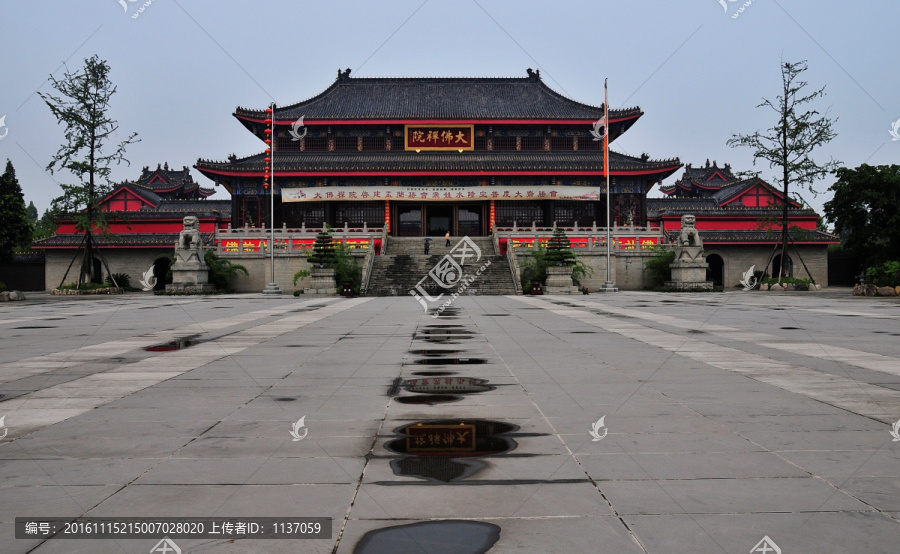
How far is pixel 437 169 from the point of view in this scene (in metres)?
42.6

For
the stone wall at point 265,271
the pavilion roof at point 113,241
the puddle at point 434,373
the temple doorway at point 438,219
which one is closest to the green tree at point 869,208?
the temple doorway at point 438,219

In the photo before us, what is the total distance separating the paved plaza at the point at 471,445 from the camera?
319 cm

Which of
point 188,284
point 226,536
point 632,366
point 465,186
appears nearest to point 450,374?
point 632,366

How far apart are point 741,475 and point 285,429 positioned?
3.25 m

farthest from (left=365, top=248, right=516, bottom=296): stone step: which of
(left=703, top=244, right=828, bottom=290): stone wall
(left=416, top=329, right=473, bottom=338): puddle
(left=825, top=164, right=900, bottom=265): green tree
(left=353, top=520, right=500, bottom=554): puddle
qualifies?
(left=353, top=520, right=500, bottom=554): puddle

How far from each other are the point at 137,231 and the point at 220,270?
12101mm

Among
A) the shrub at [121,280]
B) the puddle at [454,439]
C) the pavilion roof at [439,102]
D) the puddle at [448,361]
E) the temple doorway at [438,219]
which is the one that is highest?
the pavilion roof at [439,102]

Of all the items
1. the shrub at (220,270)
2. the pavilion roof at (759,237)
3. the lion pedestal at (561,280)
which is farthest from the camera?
the pavilion roof at (759,237)

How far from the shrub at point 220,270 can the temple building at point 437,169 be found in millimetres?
6500

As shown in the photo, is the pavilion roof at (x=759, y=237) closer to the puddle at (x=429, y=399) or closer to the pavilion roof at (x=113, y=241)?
the pavilion roof at (x=113, y=241)

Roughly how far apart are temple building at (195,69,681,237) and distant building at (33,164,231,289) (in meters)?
4.31

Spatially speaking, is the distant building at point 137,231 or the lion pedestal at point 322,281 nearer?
the lion pedestal at point 322,281

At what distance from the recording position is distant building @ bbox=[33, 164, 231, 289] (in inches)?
1569

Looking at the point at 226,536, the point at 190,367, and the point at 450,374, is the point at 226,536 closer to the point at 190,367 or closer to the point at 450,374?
the point at 450,374
